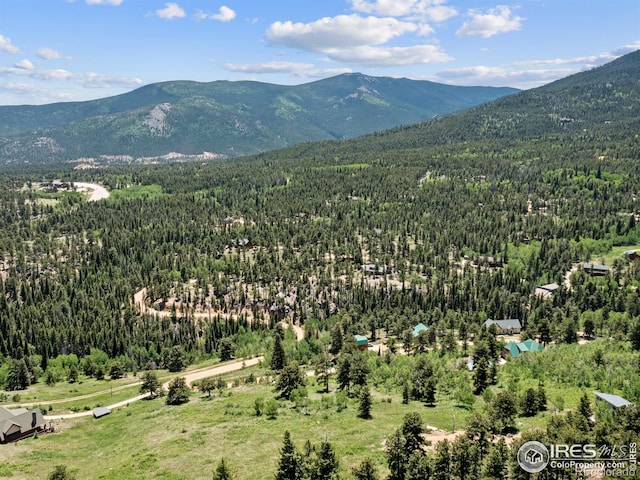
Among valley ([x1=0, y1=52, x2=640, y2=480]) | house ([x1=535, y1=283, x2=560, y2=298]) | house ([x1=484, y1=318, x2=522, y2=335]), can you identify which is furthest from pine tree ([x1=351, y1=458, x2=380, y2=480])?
house ([x1=535, y1=283, x2=560, y2=298])

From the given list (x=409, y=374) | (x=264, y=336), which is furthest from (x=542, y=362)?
(x=264, y=336)

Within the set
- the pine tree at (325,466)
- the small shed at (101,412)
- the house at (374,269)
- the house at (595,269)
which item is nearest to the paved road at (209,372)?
the small shed at (101,412)

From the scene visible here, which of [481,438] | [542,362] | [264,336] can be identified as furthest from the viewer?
[264,336]

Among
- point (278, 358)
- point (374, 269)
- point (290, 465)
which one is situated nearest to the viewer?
point (290, 465)

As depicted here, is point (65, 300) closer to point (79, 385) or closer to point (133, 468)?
point (79, 385)

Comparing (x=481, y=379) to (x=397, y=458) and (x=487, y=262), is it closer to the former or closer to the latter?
(x=397, y=458)

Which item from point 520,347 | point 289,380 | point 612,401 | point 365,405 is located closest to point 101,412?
point 289,380
